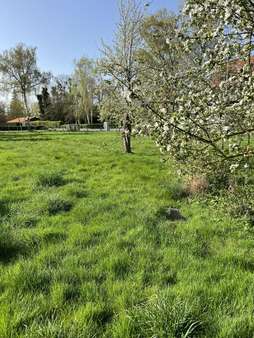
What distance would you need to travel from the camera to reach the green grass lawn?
10.1ft

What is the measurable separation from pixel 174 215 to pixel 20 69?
43.1 meters

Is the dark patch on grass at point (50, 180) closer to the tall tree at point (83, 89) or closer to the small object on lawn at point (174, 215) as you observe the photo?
the small object on lawn at point (174, 215)

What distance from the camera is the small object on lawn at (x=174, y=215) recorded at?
6.32 metres

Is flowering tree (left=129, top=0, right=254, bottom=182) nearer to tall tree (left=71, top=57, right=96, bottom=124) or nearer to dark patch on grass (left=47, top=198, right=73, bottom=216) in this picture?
dark patch on grass (left=47, top=198, right=73, bottom=216)

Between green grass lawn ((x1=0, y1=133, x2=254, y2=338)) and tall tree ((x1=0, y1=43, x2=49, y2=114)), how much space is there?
40.2 metres

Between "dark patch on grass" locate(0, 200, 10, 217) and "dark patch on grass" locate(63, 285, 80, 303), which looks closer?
"dark patch on grass" locate(63, 285, 80, 303)

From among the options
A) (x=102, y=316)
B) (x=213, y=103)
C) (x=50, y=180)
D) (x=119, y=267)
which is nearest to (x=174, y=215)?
(x=119, y=267)

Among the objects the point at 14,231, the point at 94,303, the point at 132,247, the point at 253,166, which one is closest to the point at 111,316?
the point at 94,303

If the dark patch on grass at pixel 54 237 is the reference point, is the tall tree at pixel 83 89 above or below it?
above

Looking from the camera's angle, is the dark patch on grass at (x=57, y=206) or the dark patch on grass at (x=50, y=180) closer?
the dark patch on grass at (x=57, y=206)

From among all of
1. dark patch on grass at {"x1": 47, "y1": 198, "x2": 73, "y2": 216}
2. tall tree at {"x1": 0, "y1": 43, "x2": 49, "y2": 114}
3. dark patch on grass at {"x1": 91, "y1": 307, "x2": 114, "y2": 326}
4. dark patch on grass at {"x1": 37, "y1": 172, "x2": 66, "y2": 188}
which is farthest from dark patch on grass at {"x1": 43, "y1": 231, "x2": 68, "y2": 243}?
tall tree at {"x1": 0, "y1": 43, "x2": 49, "y2": 114}

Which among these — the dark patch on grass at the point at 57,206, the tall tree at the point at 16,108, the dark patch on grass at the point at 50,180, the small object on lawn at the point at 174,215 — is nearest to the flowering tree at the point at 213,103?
the small object on lawn at the point at 174,215

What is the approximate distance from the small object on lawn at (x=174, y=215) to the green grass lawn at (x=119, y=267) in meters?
0.14

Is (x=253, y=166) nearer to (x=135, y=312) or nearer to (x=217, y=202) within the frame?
(x=217, y=202)
